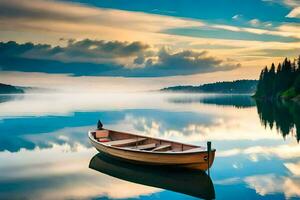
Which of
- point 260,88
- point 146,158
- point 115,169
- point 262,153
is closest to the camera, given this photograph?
point 146,158

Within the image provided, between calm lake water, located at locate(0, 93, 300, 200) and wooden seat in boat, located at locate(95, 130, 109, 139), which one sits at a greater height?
wooden seat in boat, located at locate(95, 130, 109, 139)

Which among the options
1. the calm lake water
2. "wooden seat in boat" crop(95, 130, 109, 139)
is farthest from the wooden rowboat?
"wooden seat in boat" crop(95, 130, 109, 139)

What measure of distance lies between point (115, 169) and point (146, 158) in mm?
2545

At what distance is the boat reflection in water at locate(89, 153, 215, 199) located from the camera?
58.4 feet

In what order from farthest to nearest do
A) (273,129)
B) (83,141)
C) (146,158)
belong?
(273,129) → (83,141) → (146,158)

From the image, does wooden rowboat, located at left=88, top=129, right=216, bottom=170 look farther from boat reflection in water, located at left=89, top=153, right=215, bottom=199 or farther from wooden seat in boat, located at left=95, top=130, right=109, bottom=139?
wooden seat in boat, located at left=95, top=130, right=109, bottom=139

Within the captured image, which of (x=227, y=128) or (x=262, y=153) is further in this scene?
(x=227, y=128)

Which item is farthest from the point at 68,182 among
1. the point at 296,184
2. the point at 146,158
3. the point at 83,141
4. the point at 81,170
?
the point at 83,141

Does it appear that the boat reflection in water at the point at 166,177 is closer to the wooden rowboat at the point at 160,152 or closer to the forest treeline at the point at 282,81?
the wooden rowboat at the point at 160,152

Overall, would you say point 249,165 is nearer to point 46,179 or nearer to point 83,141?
point 46,179

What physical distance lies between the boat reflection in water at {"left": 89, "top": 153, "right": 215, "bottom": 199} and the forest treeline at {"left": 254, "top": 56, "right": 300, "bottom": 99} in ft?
257

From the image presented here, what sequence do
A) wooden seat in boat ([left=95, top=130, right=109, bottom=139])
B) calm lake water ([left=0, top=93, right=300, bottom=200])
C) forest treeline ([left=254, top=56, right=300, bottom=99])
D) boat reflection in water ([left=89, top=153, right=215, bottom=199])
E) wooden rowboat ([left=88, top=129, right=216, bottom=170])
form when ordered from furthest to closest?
forest treeline ([left=254, top=56, right=300, bottom=99])
wooden seat in boat ([left=95, top=130, right=109, bottom=139])
wooden rowboat ([left=88, top=129, right=216, bottom=170])
boat reflection in water ([left=89, top=153, right=215, bottom=199])
calm lake water ([left=0, top=93, right=300, bottom=200])

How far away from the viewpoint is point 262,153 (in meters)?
27.2

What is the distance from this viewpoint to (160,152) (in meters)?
19.9
